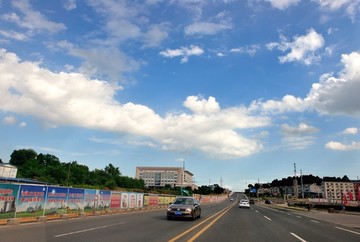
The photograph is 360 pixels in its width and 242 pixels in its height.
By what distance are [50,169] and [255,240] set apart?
117m

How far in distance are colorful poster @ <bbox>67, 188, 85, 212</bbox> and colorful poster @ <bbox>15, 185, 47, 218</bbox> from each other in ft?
10.9

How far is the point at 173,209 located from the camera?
69.6 ft

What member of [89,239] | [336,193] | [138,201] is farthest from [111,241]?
[336,193]

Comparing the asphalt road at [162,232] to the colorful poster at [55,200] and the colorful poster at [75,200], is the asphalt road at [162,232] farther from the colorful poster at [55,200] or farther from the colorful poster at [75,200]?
Answer: the colorful poster at [75,200]

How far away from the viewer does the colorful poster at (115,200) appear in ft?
106

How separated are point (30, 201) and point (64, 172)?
10239 cm

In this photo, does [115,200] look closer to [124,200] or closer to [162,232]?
[124,200]

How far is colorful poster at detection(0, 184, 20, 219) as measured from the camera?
707 inches

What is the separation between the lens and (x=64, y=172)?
117 m

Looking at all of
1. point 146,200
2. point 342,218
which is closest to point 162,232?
point 342,218

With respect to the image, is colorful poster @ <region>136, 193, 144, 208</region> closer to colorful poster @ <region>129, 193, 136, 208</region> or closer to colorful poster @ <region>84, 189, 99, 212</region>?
colorful poster @ <region>129, 193, 136, 208</region>

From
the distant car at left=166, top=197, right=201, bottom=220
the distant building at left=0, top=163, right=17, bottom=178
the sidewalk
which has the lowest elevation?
the sidewalk

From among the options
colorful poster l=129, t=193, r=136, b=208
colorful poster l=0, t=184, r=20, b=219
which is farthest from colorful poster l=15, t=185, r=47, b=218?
colorful poster l=129, t=193, r=136, b=208

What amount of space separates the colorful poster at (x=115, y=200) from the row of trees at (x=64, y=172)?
240ft
